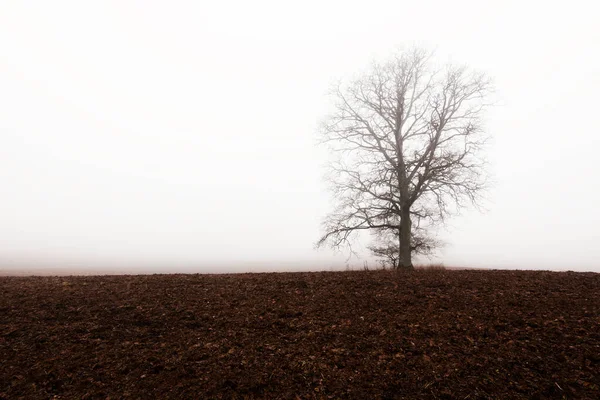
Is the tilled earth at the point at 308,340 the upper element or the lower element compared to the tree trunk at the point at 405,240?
lower

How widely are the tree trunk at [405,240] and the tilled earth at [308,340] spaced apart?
4874mm

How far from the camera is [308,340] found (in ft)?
19.6

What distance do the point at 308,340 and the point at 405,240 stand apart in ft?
29.8

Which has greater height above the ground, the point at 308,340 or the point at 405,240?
the point at 405,240

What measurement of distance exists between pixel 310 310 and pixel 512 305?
4477 millimetres

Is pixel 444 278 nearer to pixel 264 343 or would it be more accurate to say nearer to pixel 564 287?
pixel 564 287

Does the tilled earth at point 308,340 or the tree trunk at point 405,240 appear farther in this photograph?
the tree trunk at point 405,240

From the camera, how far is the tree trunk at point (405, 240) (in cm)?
1358

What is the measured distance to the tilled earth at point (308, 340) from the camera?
15.8ft

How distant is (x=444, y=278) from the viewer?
29.7ft

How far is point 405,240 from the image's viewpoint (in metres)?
13.8

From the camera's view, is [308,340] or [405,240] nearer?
[308,340]

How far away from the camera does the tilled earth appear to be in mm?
4828

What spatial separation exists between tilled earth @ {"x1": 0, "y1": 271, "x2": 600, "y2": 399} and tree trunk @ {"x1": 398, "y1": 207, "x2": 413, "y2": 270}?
4874mm
